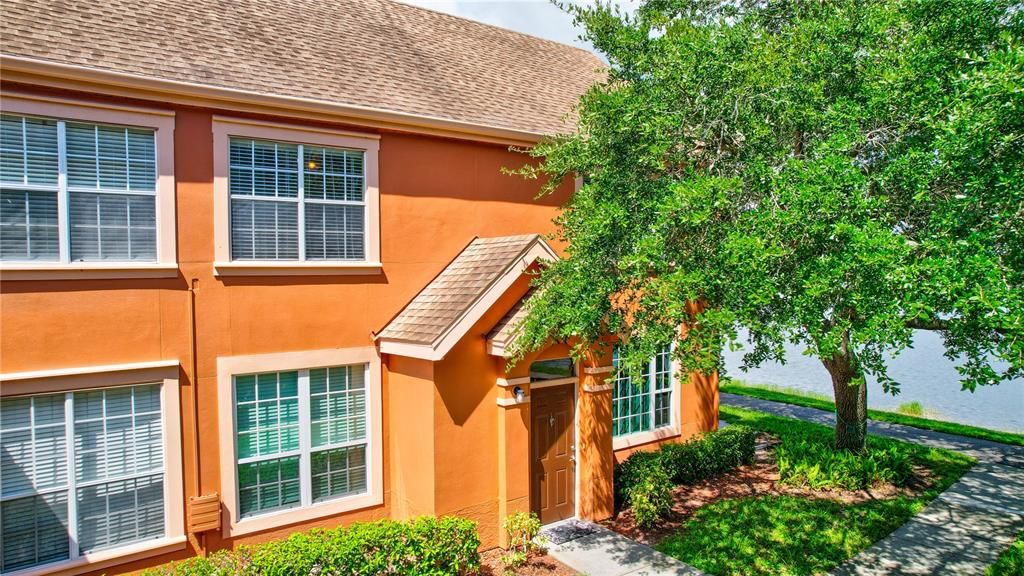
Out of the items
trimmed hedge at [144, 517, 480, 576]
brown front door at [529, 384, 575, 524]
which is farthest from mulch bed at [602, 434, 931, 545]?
trimmed hedge at [144, 517, 480, 576]

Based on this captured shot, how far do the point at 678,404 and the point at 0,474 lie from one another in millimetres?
12456

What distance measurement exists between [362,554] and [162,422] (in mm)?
3442

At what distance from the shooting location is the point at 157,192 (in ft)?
28.1

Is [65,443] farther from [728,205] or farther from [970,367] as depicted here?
[970,367]

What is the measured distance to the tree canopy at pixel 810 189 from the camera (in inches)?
238

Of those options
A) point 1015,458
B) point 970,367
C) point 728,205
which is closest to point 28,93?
point 728,205

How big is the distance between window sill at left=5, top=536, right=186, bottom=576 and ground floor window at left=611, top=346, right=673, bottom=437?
8.44 m

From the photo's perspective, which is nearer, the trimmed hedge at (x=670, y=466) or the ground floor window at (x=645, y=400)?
the trimmed hedge at (x=670, y=466)

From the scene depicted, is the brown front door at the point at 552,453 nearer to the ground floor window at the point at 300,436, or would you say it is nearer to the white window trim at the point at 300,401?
the white window trim at the point at 300,401

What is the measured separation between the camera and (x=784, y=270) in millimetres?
7227

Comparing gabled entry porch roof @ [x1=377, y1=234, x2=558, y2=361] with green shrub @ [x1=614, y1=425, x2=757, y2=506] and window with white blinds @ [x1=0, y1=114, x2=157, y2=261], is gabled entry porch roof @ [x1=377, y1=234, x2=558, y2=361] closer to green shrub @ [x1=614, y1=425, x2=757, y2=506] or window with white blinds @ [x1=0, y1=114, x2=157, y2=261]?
window with white blinds @ [x1=0, y1=114, x2=157, y2=261]

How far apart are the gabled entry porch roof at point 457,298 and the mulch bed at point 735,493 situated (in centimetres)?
492

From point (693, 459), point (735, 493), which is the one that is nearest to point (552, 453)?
point (693, 459)

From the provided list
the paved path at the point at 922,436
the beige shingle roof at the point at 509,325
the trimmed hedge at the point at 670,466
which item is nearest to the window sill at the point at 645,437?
the trimmed hedge at the point at 670,466
